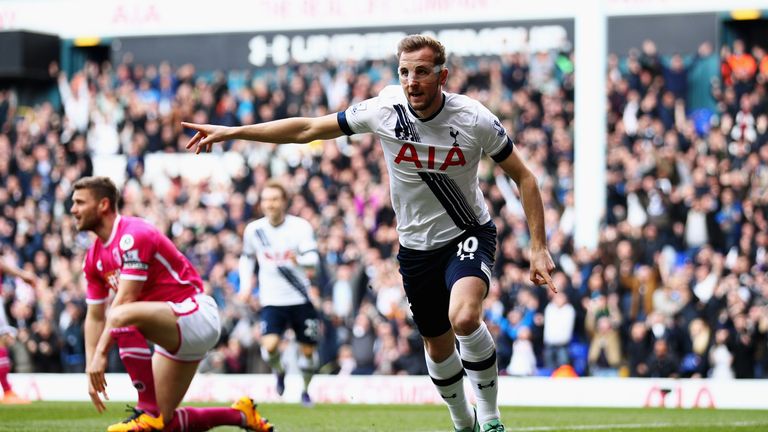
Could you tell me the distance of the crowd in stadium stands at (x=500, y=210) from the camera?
18344 millimetres

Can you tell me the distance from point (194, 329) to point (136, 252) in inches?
25.5

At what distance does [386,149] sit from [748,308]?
34.1ft

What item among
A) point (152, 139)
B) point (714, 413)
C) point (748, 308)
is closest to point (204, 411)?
point (714, 413)

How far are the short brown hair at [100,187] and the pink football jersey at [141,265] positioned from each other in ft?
0.51

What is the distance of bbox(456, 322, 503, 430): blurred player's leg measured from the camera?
8.37m

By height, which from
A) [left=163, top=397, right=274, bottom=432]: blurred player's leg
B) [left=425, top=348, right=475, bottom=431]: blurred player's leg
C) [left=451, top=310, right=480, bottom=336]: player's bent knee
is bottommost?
[left=163, top=397, right=274, bottom=432]: blurred player's leg

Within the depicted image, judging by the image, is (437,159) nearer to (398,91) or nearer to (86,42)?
(398,91)

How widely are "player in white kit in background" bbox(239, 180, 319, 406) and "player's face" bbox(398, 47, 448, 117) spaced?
658 centimetres

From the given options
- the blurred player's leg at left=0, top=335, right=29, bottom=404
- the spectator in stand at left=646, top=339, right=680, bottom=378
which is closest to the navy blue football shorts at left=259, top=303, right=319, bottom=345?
the blurred player's leg at left=0, top=335, right=29, bottom=404

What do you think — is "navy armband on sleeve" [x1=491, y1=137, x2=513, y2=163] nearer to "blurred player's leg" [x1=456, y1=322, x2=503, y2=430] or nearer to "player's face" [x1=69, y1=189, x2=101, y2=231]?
"blurred player's leg" [x1=456, y1=322, x2=503, y2=430]

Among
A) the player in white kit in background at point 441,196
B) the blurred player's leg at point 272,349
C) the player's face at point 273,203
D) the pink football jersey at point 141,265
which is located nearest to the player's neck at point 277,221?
the player's face at point 273,203

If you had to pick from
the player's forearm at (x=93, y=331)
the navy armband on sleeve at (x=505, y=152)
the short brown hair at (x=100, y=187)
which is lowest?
the player's forearm at (x=93, y=331)

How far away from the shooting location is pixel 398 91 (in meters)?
8.80

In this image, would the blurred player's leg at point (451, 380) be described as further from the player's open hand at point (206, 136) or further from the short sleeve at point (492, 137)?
the player's open hand at point (206, 136)
